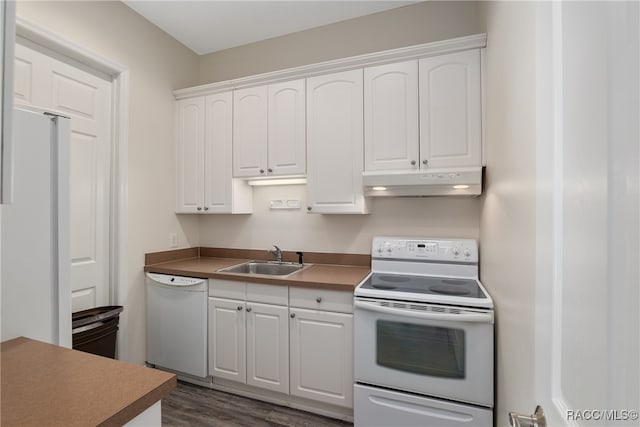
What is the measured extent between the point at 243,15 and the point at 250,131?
0.95m

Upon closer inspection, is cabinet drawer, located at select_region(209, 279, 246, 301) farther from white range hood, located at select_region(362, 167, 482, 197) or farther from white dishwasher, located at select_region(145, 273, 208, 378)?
white range hood, located at select_region(362, 167, 482, 197)

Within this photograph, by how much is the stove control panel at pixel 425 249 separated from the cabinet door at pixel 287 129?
86cm

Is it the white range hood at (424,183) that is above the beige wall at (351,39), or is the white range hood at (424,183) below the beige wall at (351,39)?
below

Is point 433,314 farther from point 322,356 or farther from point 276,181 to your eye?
point 276,181

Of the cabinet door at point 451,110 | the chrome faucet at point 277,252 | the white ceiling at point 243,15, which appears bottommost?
the chrome faucet at point 277,252

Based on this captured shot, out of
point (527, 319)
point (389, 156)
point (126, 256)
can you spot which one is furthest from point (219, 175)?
point (527, 319)

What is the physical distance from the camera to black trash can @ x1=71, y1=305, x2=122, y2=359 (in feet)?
6.17

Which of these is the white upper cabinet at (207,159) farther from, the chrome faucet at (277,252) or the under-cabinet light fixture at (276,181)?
the chrome faucet at (277,252)

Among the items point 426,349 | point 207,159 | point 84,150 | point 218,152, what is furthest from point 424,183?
point 84,150

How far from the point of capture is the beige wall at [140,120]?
2.16m

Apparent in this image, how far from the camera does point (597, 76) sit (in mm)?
395

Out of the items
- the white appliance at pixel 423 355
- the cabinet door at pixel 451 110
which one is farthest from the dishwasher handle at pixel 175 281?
the cabinet door at pixel 451 110

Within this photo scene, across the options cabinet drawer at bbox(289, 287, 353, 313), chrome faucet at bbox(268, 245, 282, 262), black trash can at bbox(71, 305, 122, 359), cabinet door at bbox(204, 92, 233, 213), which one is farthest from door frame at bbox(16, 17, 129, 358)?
cabinet drawer at bbox(289, 287, 353, 313)

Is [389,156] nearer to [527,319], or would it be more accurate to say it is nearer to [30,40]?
[527,319]
